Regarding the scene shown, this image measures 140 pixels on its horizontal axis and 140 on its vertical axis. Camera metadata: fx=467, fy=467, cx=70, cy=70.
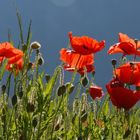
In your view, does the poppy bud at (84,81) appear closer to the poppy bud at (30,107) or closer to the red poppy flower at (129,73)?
the red poppy flower at (129,73)

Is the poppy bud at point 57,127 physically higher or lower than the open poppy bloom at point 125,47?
lower

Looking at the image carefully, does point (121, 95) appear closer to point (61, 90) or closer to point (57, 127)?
point (61, 90)

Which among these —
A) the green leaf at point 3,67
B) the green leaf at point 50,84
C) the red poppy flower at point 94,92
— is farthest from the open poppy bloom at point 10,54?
the red poppy flower at point 94,92

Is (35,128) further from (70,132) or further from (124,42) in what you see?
(124,42)

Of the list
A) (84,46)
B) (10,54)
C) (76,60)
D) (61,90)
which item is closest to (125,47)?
(84,46)

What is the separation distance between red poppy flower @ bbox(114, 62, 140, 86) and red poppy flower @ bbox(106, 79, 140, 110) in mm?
36

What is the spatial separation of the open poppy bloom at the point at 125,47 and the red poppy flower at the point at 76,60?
0.12 m

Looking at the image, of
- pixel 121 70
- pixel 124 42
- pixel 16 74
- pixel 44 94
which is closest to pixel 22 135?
pixel 44 94

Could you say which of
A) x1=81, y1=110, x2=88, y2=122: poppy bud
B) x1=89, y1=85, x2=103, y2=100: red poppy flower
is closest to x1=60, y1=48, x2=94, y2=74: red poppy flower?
x1=89, y1=85, x2=103, y2=100: red poppy flower

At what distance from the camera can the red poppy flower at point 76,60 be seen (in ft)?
7.86

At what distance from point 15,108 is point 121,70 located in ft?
1.67

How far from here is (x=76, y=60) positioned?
2.47 meters

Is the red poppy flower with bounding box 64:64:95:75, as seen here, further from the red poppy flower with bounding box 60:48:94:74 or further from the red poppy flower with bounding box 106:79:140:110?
the red poppy flower with bounding box 106:79:140:110

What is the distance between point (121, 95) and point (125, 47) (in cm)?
38
